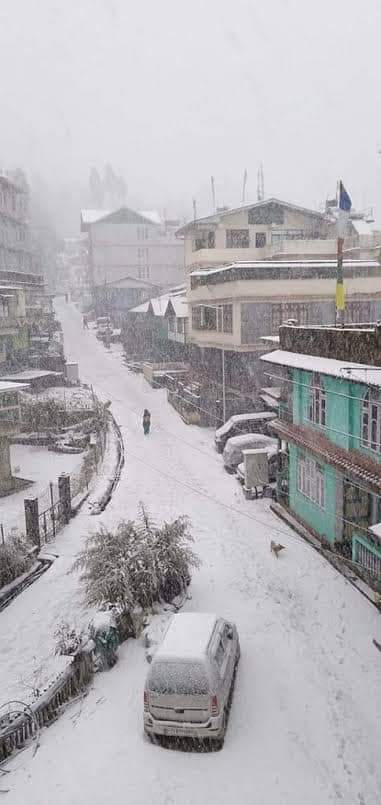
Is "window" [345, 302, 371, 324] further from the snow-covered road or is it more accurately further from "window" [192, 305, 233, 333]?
the snow-covered road

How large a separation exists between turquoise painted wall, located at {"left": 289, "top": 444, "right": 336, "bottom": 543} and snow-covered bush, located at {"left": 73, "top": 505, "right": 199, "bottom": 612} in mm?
4933

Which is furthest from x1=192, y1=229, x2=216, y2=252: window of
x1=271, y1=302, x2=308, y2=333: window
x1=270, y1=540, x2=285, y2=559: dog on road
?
x1=270, y1=540, x2=285, y2=559: dog on road

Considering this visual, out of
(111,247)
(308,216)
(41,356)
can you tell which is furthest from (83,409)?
(111,247)

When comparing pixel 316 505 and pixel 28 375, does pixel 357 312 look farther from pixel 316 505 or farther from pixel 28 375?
pixel 28 375

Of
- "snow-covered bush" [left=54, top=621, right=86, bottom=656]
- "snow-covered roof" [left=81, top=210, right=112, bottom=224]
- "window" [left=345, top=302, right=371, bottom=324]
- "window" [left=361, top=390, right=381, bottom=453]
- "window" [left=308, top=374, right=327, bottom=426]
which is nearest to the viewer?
"snow-covered bush" [left=54, top=621, right=86, bottom=656]

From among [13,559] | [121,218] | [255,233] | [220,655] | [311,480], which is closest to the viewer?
[220,655]

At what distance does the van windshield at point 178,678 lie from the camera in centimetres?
949

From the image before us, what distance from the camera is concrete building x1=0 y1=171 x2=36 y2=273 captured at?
53188mm

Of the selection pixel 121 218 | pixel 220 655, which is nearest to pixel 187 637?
pixel 220 655

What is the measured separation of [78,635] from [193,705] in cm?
447

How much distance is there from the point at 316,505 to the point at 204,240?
26181 mm

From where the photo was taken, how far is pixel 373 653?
13.3 m

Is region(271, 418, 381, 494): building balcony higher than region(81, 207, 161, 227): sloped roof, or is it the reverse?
region(81, 207, 161, 227): sloped roof

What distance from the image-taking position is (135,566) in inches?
535
